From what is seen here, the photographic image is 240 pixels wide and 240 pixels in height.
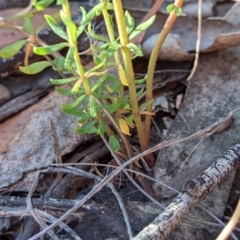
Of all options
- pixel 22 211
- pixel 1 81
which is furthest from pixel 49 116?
pixel 22 211

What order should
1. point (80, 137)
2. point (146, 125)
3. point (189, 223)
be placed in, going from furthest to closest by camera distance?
point (80, 137), point (146, 125), point (189, 223)

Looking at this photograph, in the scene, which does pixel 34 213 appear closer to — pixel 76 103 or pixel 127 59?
pixel 76 103

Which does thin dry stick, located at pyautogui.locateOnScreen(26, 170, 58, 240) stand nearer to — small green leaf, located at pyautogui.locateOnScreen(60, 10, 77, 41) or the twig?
the twig

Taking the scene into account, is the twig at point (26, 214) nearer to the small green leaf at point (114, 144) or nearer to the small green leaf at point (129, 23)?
the small green leaf at point (114, 144)

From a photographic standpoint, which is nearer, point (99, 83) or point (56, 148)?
point (99, 83)

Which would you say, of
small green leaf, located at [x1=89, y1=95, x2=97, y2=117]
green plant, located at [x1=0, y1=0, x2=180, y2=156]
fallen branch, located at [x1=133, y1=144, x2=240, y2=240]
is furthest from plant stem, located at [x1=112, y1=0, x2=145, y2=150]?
fallen branch, located at [x1=133, y1=144, x2=240, y2=240]

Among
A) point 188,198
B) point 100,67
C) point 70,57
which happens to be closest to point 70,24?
point 70,57

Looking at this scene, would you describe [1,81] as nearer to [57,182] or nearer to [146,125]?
[57,182]

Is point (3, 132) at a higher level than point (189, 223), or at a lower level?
higher
